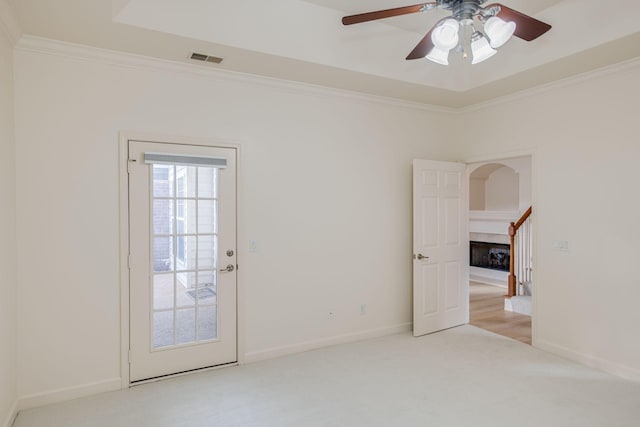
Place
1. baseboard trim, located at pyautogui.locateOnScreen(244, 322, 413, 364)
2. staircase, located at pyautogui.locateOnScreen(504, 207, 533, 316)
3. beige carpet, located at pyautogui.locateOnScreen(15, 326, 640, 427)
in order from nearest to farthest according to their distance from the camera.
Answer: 1. beige carpet, located at pyautogui.locateOnScreen(15, 326, 640, 427)
2. baseboard trim, located at pyautogui.locateOnScreen(244, 322, 413, 364)
3. staircase, located at pyautogui.locateOnScreen(504, 207, 533, 316)

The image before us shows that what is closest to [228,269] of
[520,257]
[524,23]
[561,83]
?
[524,23]

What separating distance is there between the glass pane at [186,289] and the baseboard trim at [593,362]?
3508 millimetres

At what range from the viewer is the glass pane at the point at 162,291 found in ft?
10.8

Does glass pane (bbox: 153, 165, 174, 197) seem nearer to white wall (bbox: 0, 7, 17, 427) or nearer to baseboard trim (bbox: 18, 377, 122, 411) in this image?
white wall (bbox: 0, 7, 17, 427)

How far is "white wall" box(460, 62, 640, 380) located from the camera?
3.32 metres

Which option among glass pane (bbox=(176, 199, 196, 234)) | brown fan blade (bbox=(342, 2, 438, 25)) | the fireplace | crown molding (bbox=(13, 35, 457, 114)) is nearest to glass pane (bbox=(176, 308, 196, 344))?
glass pane (bbox=(176, 199, 196, 234))

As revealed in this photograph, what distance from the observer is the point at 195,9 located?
112 inches

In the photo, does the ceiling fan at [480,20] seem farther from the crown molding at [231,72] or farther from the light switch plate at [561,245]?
the light switch plate at [561,245]

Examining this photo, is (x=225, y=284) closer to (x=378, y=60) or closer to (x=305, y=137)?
(x=305, y=137)

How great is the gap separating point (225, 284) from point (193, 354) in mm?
662

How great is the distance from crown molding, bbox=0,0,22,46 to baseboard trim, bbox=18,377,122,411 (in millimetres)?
2550

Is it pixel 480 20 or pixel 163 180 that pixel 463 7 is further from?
pixel 163 180

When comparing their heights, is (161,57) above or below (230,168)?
above

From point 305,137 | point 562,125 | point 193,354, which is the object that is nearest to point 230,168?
point 305,137
